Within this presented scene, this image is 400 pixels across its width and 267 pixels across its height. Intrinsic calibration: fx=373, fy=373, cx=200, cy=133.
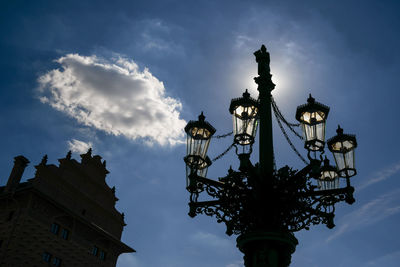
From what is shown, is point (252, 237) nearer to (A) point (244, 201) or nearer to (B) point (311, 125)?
(A) point (244, 201)

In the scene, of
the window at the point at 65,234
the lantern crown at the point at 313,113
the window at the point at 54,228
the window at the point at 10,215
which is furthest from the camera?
the window at the point at 65,234

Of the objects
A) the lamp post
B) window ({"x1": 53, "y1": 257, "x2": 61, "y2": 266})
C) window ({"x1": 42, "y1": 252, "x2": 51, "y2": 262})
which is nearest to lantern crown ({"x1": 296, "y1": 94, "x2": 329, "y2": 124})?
the lamp post

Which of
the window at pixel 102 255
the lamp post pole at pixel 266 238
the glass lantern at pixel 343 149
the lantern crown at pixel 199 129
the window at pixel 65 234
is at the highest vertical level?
the window at pixel 65 234

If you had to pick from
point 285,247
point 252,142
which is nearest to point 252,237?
point 285,247

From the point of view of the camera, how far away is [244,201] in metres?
5.80

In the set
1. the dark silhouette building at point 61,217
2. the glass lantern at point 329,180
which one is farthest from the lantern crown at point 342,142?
the dark silhouette building at point 61,217

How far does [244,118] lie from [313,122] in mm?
1099

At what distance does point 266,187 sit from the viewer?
5.71 metres

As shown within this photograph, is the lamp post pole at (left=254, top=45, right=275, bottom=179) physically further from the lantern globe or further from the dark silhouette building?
the dark silhouette building

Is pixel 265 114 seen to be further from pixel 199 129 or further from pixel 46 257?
pixel 46 257

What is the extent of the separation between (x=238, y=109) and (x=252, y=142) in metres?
0.73

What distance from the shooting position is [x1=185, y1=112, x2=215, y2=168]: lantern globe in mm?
6574

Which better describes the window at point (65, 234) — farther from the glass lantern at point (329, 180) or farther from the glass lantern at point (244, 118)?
the glass lantern at point (244, 118)

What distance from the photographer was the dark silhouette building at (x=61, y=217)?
22078mm
